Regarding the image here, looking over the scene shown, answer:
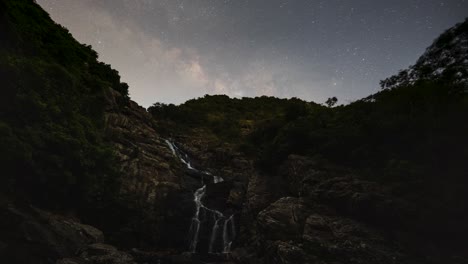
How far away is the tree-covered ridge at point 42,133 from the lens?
21203mm

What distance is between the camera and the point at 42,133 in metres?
Result: 22.4

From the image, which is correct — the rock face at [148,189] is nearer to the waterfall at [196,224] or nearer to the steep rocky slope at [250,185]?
the steep rocky slope at [250,185]

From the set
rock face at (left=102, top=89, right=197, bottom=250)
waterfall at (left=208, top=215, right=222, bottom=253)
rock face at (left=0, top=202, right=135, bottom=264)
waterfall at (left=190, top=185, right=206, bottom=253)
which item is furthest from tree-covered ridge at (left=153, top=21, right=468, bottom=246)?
rock face at (left=0, top=202, right=135, bottom=264)

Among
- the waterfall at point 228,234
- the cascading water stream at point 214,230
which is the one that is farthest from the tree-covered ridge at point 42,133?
the waterfall at point 228,234

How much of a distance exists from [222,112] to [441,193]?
256ft

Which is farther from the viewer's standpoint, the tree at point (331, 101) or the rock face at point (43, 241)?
the tree at point (331, 101)

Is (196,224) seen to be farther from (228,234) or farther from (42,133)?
(42,133)

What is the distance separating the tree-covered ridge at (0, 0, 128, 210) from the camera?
21.2 m

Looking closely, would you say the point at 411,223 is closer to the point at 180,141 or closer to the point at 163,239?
the point at 163,239

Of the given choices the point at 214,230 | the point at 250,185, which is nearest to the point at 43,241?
the point at 214,230

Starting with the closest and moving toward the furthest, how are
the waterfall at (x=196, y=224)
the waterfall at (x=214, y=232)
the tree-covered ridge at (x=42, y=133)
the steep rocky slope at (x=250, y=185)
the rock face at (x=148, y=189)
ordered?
the steep rocky slope at (x=250, y=185)
the tree-covered ridge at (x=42, y=133)
the waterfall at (x=214, y=232)
the rock face at (x=148, y=189)
the waterfall at (x=196, y=224)

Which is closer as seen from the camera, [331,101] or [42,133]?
[42,133]

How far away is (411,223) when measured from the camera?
2147 centimetres

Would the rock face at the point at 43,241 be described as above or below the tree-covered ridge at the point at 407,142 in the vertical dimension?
below
